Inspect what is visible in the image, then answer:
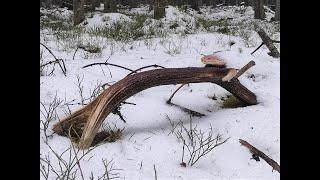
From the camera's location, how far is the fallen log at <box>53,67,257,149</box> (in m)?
2.28

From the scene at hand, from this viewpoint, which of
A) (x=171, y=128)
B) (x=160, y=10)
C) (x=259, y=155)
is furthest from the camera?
(x=160, y=10)

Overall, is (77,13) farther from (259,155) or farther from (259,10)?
(259,155)

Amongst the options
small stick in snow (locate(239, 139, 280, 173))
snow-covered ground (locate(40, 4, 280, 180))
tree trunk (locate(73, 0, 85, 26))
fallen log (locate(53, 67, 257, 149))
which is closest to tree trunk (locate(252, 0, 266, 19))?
tree trunk (locate(73, 0, 85, 26))

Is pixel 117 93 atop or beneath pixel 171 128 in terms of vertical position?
atop

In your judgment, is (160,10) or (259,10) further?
(259,10)

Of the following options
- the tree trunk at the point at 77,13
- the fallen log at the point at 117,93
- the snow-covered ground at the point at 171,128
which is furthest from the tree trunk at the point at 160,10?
the fallen log at the point at 117,93

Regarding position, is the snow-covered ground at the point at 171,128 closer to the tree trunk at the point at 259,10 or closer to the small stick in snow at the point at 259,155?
the small stick in snow at the point at 259,155

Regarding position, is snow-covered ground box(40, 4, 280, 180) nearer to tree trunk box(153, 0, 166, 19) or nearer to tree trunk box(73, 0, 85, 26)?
tree trunk box(153, 0, 166, 19)

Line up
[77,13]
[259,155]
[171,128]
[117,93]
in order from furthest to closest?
[77,13] < [171,128] < [117,93] < [259,155]

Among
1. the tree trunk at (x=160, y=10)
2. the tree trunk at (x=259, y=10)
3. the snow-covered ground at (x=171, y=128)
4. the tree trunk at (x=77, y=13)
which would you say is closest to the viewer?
the snow-covered ground at (x=171, y=128)

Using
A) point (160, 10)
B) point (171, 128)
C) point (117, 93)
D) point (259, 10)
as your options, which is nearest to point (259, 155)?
point (171, 128)

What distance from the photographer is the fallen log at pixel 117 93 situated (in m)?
2.28

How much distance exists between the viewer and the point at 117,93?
Result: 7.98 feet
